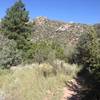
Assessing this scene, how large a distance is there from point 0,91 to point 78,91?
4.10 m

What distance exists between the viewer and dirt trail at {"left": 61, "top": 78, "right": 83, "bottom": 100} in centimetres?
1299

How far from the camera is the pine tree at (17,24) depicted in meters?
24.3

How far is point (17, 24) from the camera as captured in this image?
24578mm

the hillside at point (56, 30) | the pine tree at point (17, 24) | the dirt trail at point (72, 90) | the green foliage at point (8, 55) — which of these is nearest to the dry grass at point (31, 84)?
the dirt trail at point (72, 90)

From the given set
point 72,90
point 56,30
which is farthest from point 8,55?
point 56,30

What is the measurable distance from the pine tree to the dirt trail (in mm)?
9280

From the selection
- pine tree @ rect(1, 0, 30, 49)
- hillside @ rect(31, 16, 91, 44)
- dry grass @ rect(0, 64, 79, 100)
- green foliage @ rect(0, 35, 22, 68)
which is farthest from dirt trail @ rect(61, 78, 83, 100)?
hillside @ rect(31, 16, 91, 44)

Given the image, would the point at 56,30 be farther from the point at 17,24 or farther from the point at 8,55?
the point at 8,55

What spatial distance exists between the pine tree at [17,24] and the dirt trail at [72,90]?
928cm

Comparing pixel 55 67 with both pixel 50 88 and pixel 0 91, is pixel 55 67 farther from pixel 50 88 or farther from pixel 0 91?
pixel 0 91

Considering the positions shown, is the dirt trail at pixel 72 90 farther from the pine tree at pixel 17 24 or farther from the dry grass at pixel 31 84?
the pine tree at pixel 17 24

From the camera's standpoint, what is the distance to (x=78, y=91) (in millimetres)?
14141

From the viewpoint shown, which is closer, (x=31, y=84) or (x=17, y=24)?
(x=31, y=84)

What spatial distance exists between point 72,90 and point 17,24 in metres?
11.8
